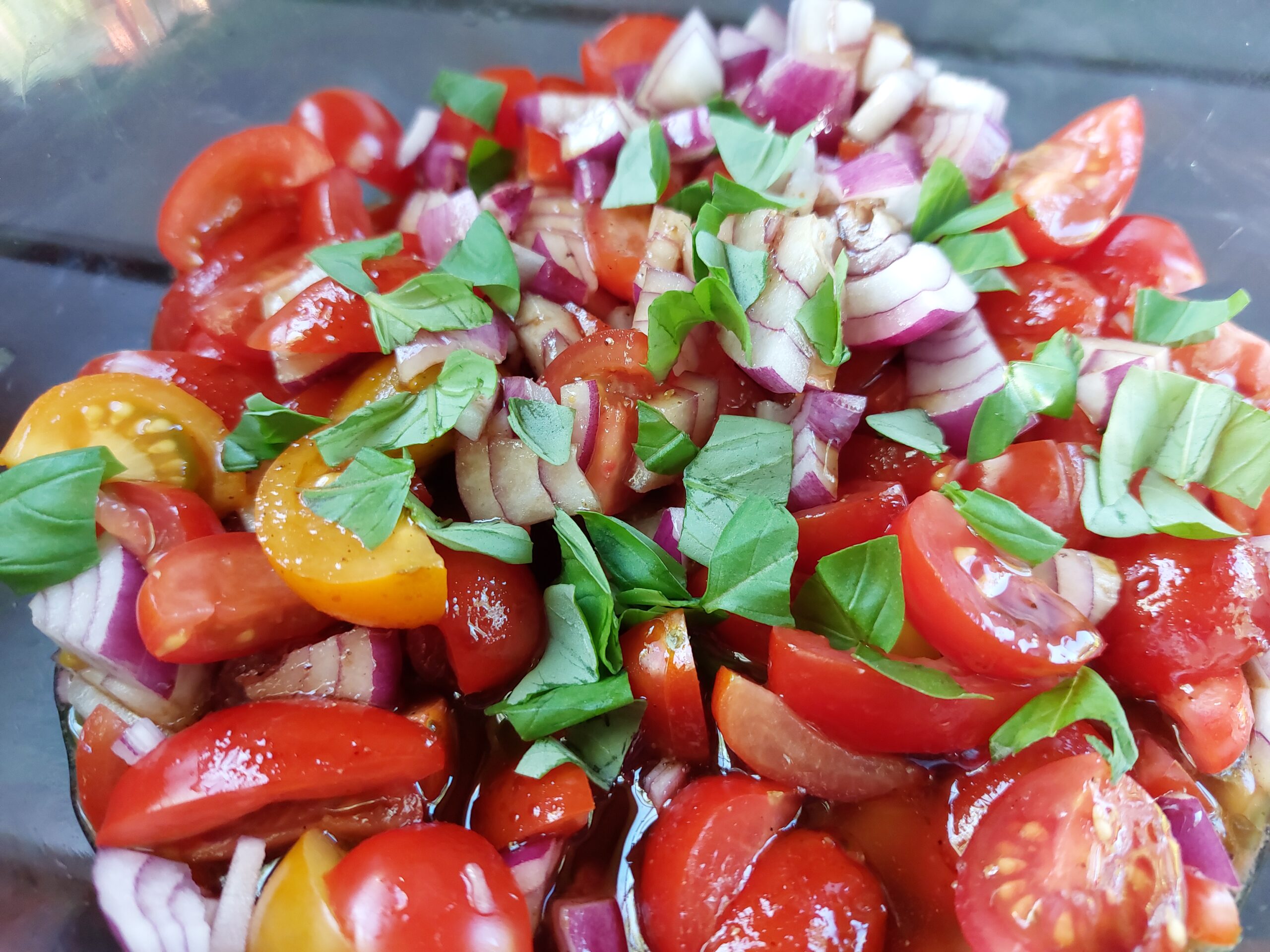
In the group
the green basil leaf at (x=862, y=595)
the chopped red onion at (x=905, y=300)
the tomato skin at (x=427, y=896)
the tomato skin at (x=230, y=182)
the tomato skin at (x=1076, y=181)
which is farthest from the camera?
the tomato skin at (x=230, y=182)

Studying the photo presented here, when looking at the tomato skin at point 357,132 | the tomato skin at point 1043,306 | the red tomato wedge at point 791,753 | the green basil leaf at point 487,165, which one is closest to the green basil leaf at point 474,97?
the green basil leaf at point 487,165

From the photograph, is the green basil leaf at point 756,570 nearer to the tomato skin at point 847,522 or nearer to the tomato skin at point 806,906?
the tomato skin at point 847,522

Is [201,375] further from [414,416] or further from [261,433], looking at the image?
[414,416]

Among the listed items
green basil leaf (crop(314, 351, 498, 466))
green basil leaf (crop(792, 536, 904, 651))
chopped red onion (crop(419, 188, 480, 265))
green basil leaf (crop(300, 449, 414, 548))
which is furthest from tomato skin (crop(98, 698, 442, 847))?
chopped red onion (crop(419, 188, 480, 265))

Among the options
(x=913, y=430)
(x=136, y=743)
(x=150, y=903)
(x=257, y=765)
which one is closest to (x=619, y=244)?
(x=913, y=430)

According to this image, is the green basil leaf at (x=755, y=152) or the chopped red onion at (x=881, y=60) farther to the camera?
the chopped red onion at (x=881, y=60)

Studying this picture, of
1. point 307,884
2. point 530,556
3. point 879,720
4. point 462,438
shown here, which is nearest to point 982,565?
point 879,720

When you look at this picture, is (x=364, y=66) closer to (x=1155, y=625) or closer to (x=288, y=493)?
(x=288, y=493)
